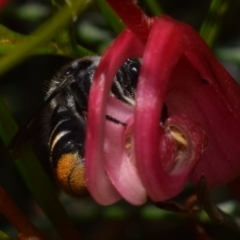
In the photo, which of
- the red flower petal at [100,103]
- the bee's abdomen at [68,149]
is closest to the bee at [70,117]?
the bee's abdomen at [68,149]

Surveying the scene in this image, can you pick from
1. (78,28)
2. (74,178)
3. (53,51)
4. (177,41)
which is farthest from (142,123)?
(78,28)

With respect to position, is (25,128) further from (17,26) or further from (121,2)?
(17,26)

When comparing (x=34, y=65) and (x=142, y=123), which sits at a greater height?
(x=142, y=123)

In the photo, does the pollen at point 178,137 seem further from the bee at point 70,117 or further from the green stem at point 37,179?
the green stem at point 37,179

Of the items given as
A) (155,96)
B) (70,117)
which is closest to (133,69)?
(70,117)

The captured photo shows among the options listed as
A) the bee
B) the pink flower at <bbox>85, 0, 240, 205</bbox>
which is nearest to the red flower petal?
the pink flower at <bbox>85, 0, 240, 205</bbox>

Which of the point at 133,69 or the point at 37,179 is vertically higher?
the point at 133,69

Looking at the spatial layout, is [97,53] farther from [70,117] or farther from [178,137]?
[178,137]
